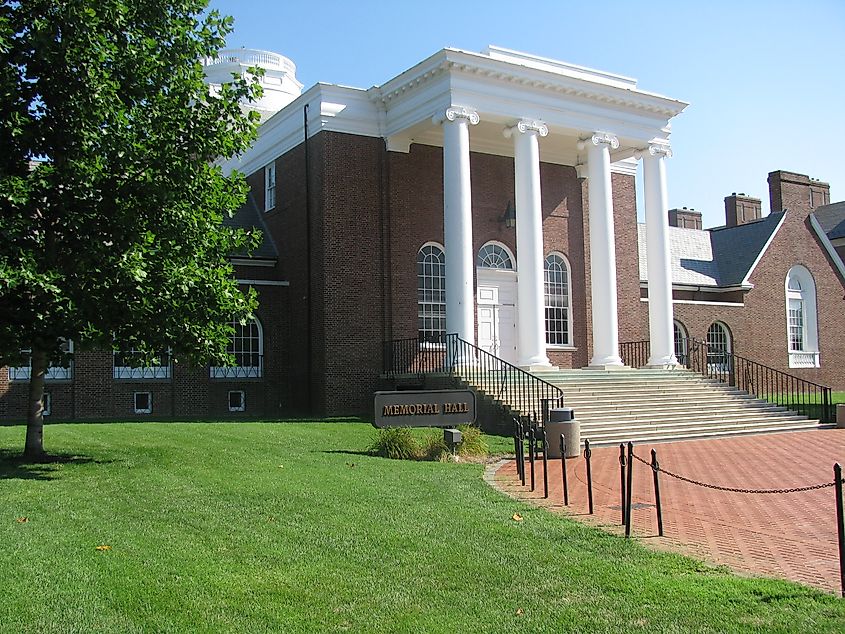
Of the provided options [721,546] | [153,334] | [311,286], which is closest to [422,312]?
[311,286]

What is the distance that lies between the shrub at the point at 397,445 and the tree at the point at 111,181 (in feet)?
10.7

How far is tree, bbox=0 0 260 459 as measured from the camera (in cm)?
1227

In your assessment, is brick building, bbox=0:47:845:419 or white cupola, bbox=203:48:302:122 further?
white cupola, bbox=203:48:302:122

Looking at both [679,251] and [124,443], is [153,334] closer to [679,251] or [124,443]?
[124,443]

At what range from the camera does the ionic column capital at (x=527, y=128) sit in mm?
24250

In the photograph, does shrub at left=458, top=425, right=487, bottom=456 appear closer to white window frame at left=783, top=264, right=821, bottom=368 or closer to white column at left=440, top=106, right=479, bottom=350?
white column at left=440, top=106, right=479, bottom=350

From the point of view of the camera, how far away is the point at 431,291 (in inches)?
1031

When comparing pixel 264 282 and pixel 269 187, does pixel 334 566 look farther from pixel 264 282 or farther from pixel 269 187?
pixel 269 187

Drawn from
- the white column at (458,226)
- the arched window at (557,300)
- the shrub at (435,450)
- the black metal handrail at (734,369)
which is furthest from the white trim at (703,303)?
the shrub at (435,450)

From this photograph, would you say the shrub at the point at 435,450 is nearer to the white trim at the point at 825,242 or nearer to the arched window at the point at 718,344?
the arched window at the point at 718,344

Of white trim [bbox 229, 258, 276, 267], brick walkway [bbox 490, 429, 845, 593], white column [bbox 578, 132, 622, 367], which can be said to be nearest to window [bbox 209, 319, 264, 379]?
white trim [bbox 229, 258, 276, 267]

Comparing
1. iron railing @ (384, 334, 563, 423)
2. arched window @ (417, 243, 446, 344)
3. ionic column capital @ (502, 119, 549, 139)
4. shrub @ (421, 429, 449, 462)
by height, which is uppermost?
ionic column capital @ (502, 119, 549, 139)

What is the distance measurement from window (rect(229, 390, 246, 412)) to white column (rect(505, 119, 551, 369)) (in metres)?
8.19

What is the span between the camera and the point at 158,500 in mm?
10438
